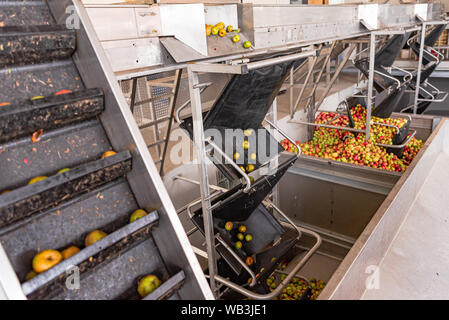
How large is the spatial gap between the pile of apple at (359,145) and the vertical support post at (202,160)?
220 centimetres

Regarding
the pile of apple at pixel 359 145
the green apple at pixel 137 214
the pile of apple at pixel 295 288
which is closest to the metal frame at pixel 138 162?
the green apple at pixel 137 214

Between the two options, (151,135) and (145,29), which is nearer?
(145,29)

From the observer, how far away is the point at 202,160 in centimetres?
187

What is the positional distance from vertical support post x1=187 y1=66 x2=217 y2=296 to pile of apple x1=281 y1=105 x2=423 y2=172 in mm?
2204

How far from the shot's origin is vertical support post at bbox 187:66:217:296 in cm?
178

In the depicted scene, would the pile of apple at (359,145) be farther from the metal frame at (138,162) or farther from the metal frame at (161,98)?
the metal frame at (138,162)

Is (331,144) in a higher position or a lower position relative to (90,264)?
lower

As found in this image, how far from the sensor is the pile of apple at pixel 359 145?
12.3ft

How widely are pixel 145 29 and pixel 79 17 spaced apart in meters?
0.84

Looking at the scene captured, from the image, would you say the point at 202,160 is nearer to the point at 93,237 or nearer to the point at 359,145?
the point at 93,237

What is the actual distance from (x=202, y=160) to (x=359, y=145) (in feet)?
9.03


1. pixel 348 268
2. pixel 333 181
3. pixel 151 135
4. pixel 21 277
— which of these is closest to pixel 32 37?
pixel 21 277

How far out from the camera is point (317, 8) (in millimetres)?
3088
